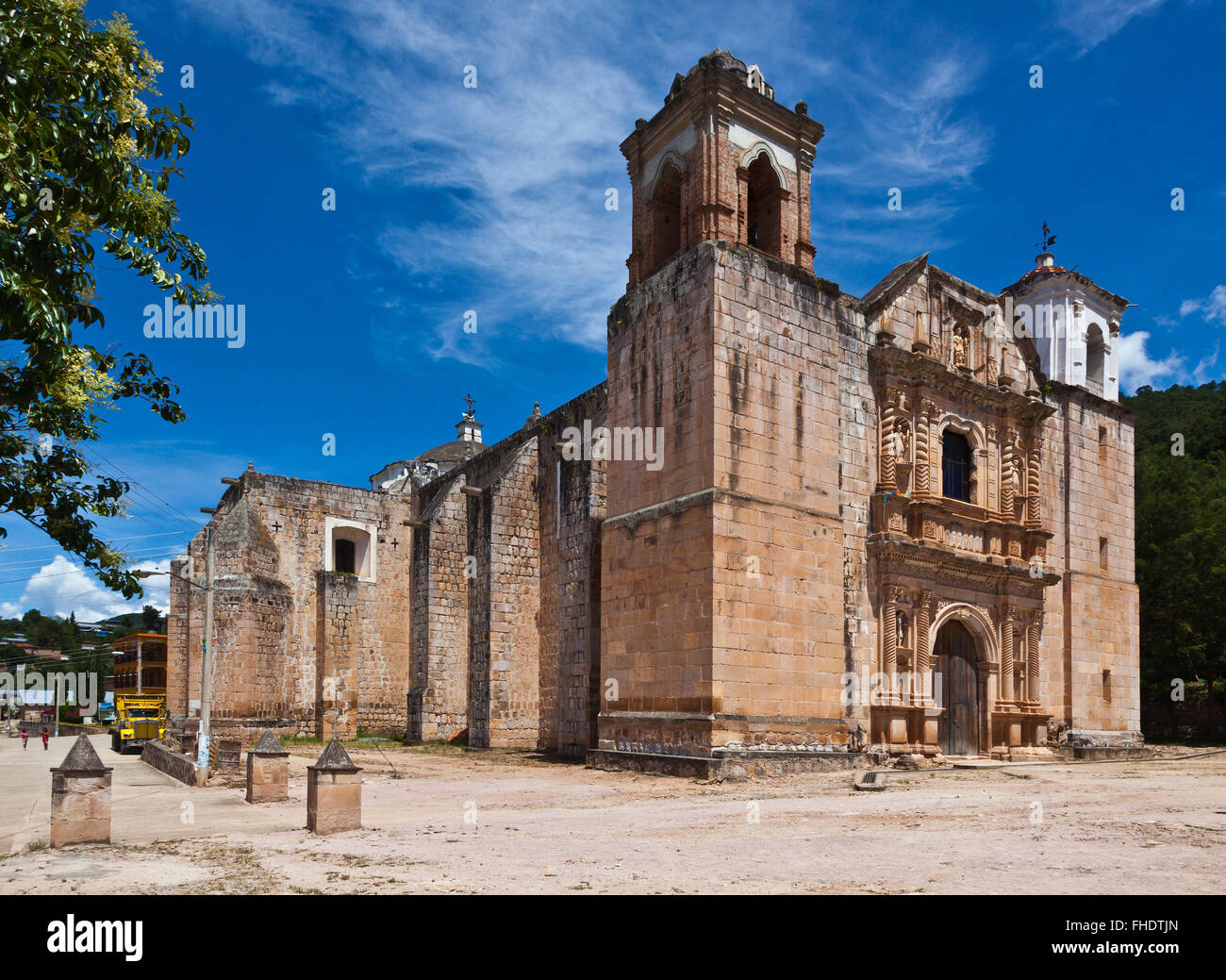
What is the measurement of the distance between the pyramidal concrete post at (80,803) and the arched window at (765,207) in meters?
14.3

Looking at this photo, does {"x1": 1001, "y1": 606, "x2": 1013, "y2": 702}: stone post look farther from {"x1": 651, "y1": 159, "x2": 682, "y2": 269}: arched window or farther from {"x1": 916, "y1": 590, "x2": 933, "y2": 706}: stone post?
{"x1": 651, "y1": 159, "x2": 682, "y2": 269}: arched window

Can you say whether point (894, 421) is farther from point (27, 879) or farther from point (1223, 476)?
point (1223, 476)

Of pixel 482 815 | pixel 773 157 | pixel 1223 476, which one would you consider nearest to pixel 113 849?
pixel 482 815

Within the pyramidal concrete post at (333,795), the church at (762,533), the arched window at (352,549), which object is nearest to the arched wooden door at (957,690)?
the church at (762,533)

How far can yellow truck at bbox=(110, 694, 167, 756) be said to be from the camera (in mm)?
32375

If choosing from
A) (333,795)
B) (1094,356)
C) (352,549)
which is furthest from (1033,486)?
(352,549)

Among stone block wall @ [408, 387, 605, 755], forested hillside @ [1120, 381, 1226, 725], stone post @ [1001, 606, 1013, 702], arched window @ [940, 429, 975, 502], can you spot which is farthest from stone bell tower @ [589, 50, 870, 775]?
forested hillside @ [1120, 381, 1226, 725]

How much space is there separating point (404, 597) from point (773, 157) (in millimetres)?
18529

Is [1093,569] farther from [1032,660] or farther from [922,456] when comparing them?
[922,456]

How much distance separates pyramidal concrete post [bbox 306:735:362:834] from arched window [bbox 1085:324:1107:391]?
21898mm

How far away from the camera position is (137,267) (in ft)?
23.6

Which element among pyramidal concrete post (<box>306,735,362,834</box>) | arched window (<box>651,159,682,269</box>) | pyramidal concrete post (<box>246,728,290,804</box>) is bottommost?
pyramidal concrete post (<box>246,728,290,804</box>)

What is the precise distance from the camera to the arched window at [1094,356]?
82.9 feet

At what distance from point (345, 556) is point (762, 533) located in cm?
1873
